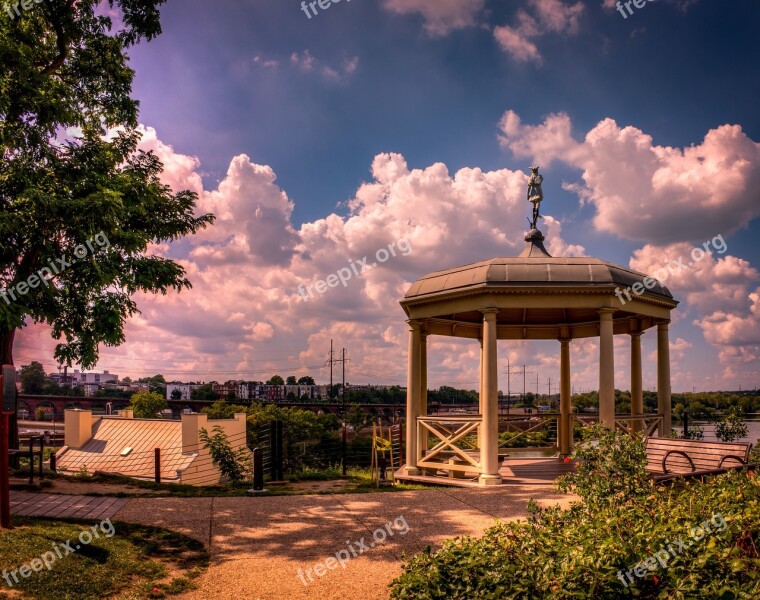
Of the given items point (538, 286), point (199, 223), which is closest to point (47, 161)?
point (199, 223)

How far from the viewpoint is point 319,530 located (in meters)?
8.05

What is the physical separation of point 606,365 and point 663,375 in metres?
3.14

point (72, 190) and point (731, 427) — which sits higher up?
point (72, 190)

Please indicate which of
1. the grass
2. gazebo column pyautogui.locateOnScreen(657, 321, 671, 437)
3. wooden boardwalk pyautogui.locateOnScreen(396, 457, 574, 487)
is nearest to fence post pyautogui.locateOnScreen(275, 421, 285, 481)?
wooden boardwalk pyautogui.locateOnScreen(396, 457, 574, 487)

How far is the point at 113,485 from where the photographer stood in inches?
471

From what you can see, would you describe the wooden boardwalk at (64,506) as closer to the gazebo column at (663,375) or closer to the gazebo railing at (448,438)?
the gazebo railing at (448,438)

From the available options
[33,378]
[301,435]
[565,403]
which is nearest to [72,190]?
[565,403]

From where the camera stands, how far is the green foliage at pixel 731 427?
55.3 ft

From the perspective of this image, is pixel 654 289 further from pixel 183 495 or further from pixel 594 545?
pixel 183 495

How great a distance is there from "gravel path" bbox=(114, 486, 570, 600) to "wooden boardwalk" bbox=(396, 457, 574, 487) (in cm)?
86

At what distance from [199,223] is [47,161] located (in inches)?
200

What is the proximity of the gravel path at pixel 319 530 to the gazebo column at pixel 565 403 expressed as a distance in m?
5.77

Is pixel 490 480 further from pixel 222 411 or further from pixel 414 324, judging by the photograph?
pixel 222 411

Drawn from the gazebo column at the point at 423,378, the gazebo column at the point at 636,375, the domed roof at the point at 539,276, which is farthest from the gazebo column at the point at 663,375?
the gazebo column at the point at 423,378
